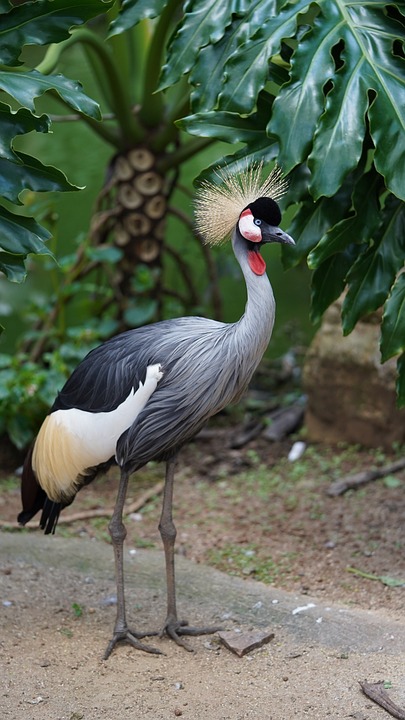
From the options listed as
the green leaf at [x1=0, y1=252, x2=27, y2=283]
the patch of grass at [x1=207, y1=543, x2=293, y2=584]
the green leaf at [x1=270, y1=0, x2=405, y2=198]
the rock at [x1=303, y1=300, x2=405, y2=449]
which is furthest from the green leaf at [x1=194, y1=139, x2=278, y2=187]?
the rock at [x1=303, y1=300, x2=405, y2=449]

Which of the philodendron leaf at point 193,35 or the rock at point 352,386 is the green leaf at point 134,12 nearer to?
the philodendron leaf at point 193,35

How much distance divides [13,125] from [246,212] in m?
0.79

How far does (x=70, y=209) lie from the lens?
8578 mm

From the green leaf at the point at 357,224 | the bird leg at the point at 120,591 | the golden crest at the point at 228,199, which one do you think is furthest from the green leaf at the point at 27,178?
the bird leg at the point at 120,591

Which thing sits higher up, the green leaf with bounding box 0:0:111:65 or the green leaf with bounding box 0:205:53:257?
the green leaf with bounding box 0:0:111:65

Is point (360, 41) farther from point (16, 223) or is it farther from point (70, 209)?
point (70, 209)

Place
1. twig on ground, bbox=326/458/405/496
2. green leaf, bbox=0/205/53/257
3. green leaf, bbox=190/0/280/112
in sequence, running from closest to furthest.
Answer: green leaf, bbox=0/205/53/257
green leaf, bbox=190/0/280/112
twig on ground, bbox=326/458/405/496

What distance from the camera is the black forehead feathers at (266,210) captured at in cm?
310

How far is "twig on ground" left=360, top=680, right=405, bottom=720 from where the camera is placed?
281 cm

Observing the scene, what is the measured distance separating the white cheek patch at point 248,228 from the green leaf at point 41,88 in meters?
0.56

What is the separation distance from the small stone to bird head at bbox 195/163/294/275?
1.26 m

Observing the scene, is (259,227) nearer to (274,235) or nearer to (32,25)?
(274,235)

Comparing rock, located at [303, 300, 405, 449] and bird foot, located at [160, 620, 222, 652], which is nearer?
bird foot, located at [160, 620, 222, 652]

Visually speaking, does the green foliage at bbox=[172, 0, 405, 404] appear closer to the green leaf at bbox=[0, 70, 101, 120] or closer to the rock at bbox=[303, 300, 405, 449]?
the green leaf at bbox=[0, 70, 101, 120]
